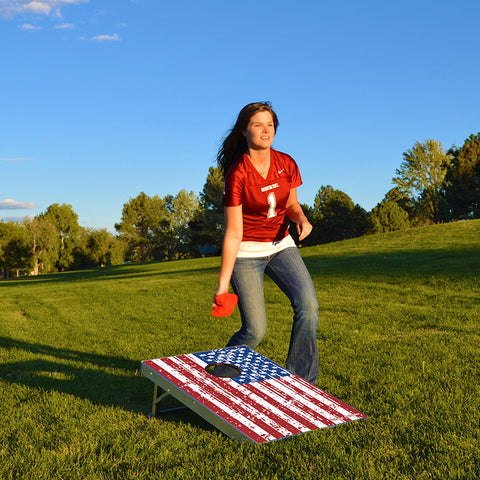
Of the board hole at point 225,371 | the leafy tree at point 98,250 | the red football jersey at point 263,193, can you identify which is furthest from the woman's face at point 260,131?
the leafy tree at point 98,250

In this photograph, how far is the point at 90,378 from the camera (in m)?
5.62

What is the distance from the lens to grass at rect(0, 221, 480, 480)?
10.6 feet

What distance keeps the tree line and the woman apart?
49.1m

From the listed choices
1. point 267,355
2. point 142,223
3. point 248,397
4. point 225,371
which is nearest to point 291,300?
point 225,371

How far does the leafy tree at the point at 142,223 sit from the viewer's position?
80.6 metres

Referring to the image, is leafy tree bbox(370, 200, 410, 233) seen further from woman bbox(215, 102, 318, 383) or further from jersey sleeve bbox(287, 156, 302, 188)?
woman bbox(215, 102, 318, 383)

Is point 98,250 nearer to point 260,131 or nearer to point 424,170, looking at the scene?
point 424,170

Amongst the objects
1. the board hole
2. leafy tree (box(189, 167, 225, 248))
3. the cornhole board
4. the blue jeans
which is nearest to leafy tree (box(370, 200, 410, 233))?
leafy tree (box(189, 167, 225, 248))

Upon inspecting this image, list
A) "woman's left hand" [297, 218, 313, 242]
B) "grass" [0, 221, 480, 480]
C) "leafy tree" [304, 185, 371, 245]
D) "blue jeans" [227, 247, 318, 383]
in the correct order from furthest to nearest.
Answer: "leafy tree" [304, 185, 371, 245], "woman's left hand" [297, 218, 313, 242], "blue jeans" [227, 247, 318, 383], "grass" [0, 221, 480, 480]

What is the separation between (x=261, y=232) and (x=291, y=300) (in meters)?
0.70

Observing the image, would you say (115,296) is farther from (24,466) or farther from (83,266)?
(83,266)

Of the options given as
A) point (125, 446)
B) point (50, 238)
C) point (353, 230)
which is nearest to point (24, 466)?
point (125, 446)

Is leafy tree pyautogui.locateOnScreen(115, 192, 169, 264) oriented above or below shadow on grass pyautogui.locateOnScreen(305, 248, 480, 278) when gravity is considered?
above

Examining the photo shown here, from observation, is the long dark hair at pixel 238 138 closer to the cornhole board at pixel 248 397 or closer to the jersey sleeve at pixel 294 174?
the jersey sleeve at pixel 294 174
